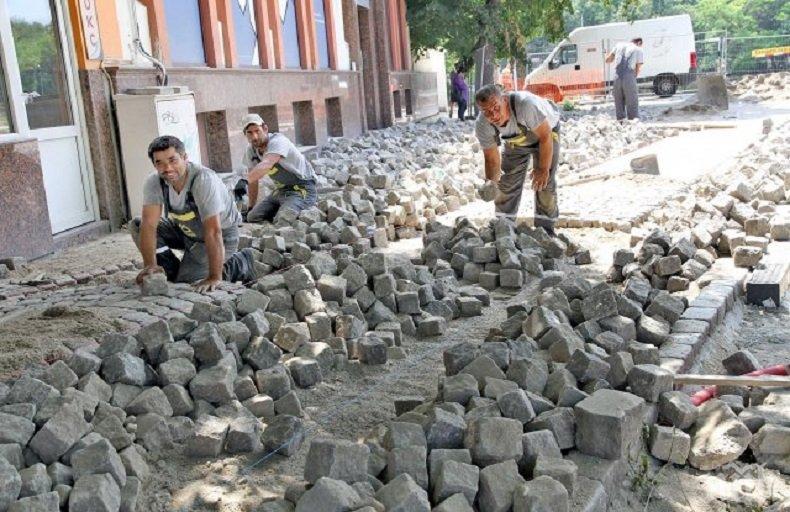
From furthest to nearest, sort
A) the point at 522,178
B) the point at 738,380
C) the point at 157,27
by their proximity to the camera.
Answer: the point at 157,27 → the point at 522,178 → the point at 738,380

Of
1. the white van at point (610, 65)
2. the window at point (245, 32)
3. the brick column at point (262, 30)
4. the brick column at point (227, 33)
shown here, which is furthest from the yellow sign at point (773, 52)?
the brick column at point (227, 33)

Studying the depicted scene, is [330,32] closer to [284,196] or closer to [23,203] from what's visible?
[284,196]

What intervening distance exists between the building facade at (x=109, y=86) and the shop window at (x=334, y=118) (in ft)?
4.86

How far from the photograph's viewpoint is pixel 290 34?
13344mm

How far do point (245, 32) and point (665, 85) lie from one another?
20.0 m

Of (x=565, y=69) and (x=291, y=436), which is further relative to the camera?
(x=565, y=69)

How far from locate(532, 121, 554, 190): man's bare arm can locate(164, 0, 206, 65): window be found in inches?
190

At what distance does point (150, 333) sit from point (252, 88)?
305 inches

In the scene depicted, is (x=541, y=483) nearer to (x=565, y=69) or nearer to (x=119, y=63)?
(x=119, y=63)

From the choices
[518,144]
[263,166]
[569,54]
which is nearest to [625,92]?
[569,54]

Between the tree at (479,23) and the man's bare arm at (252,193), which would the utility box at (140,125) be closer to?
the man's bare arm at (252,193)

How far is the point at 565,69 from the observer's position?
27703 mm

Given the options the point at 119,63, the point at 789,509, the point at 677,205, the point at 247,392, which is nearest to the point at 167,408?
the point at 247,392

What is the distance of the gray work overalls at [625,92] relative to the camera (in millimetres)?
16891
